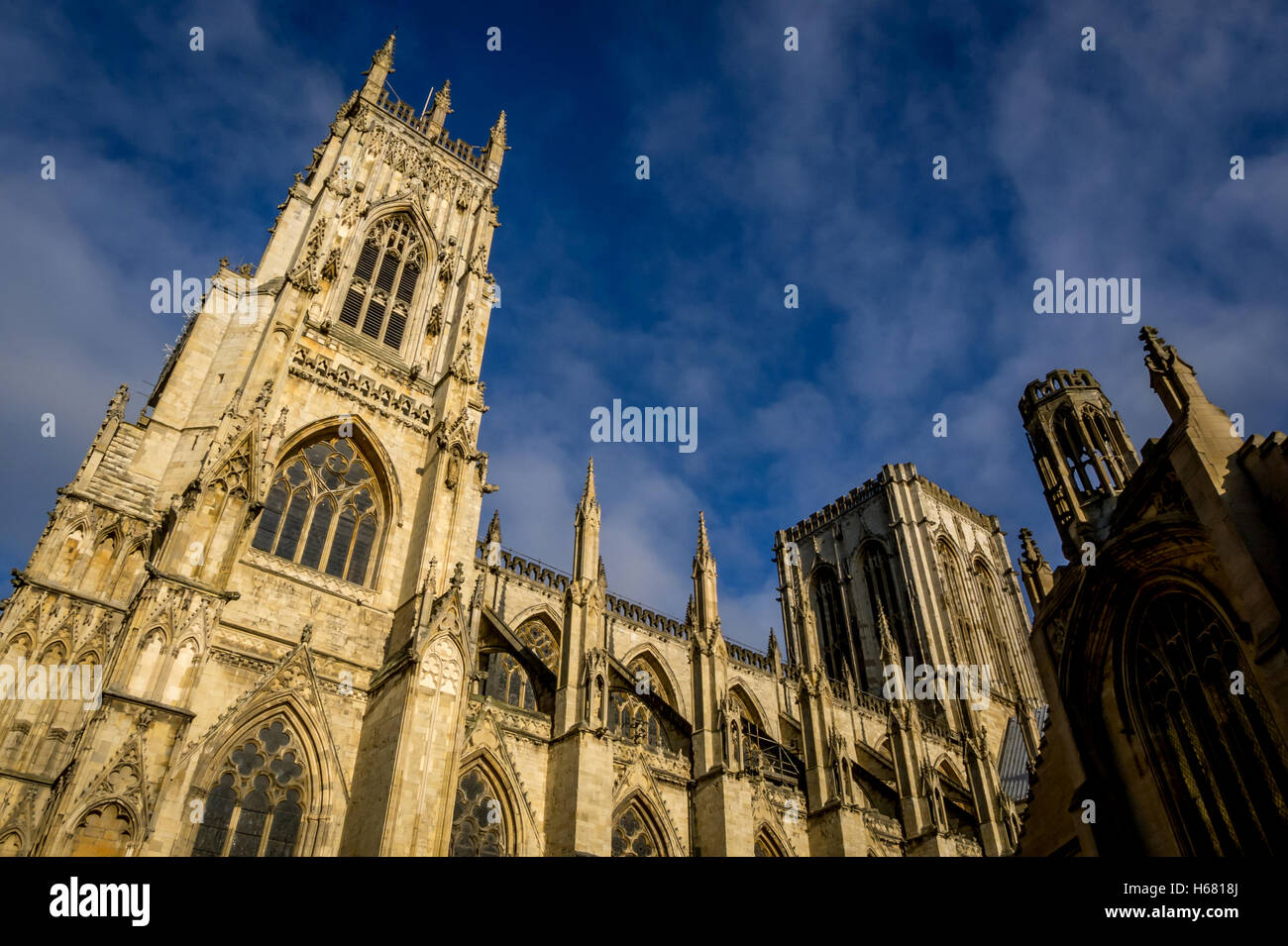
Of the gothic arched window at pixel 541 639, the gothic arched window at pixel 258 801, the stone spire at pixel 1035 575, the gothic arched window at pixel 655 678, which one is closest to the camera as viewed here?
the gothic arched window at pixel 258 801

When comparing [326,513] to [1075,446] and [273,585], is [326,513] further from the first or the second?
[1075,446]

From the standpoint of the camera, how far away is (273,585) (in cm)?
1616

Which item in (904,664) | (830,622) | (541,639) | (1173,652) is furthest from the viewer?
(830,622)

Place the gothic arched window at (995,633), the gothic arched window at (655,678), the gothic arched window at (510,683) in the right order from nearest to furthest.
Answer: the gothic arched window at (510,683)
the gothic arched window at (655,678)
the gothic arched window at (995,633)

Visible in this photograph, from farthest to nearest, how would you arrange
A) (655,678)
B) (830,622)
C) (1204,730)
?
1. (830,622)
2. (655,678)
3. (1204,730)

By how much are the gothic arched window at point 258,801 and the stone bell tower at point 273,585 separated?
0.11 feet

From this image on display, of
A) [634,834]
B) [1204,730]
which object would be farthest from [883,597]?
[1204,730]

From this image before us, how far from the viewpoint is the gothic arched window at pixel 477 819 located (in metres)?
16.2

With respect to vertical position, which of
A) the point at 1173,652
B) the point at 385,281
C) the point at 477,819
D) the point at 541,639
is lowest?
the point at 477,819

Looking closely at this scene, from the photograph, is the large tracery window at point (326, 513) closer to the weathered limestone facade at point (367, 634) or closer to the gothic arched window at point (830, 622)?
the weathered limestone facade at point (367, 634)

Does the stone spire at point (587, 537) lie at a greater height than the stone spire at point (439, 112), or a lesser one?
lesser

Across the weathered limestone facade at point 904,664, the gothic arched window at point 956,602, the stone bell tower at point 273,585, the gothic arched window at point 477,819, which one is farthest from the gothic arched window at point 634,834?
the gothic arched window at point 956,602

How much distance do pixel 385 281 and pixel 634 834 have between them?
17.2 metres
